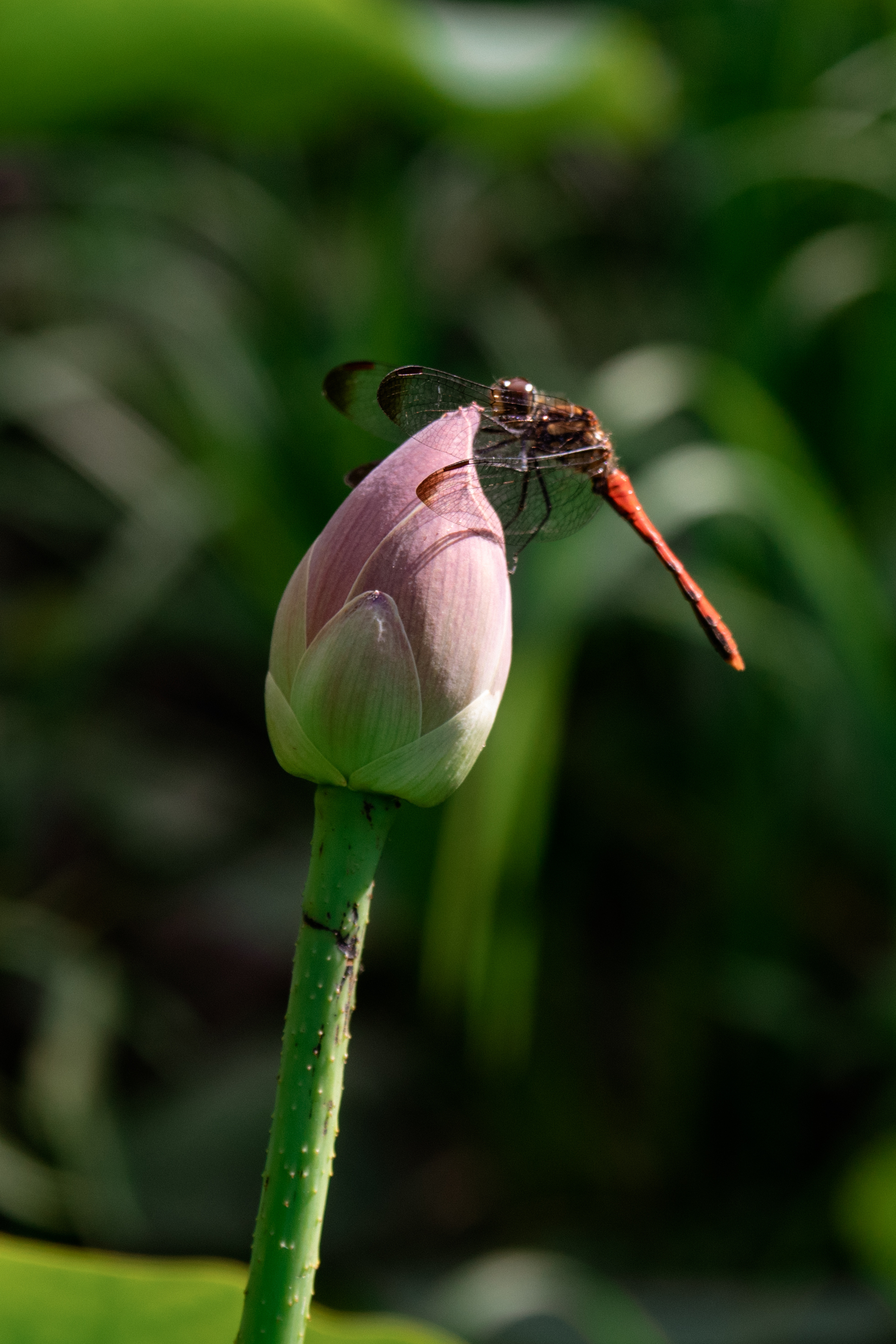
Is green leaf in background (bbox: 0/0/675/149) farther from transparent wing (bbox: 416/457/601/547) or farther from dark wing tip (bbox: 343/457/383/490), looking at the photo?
dark wing tip (bbox: 343/457/383/490)

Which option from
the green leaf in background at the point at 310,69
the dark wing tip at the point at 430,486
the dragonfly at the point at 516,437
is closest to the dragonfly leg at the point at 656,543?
the dragonfly at the point at 516,437

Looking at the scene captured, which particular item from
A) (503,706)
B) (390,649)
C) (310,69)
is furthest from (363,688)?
(310,69)

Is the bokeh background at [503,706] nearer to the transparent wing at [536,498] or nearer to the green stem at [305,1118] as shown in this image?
the transparent wing at [536,498]

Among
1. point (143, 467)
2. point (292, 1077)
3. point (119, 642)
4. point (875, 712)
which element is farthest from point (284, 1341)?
point (143, 467)

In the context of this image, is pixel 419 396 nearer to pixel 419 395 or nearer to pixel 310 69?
pixel 419 395

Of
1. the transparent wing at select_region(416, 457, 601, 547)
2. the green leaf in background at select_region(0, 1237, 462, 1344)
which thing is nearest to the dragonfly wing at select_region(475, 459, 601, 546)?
the transparent wing at select_region(416, 457, 601, 547)

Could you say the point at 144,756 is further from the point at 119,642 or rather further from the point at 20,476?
the point at 20,476
